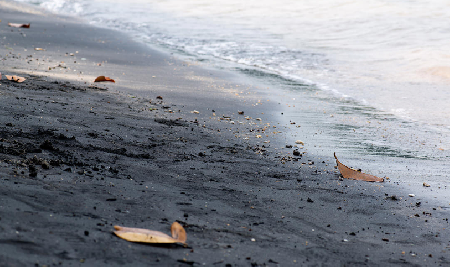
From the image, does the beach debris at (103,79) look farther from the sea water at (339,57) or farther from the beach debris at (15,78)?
the sea water at (339,57)

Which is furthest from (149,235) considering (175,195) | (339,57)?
(339,57)

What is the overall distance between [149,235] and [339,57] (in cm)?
950

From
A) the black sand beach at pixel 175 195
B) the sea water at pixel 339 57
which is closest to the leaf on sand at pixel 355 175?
the black sand beach at pixel 175 195

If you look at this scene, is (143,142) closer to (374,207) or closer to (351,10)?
(374,207)

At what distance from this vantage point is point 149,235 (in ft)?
7.09

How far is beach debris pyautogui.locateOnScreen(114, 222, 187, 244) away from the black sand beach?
4 centimetres

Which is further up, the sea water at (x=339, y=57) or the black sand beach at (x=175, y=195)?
the sea water at (x=339, y=57)

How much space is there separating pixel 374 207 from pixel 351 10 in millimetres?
17142

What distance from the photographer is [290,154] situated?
159 inches

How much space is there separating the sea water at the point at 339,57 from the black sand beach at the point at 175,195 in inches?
32.3

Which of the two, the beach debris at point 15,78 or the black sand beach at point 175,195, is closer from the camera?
the black sand beach at point 175,195

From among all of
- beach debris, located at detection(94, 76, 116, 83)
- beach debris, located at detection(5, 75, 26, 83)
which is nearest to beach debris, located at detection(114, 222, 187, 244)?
beach debris, located at detection(5, 75, 26, 83)

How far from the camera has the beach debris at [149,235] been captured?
212 centimetres

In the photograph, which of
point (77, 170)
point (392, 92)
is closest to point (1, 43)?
point (77, 170)
